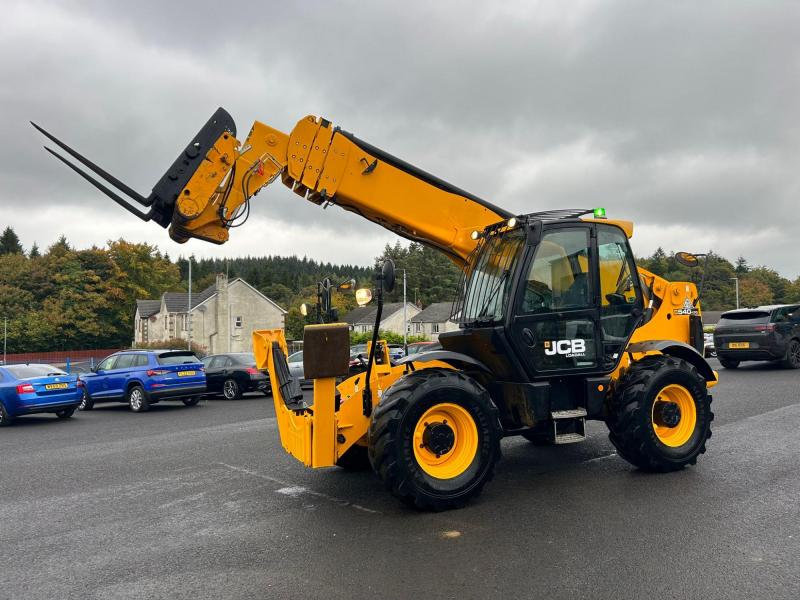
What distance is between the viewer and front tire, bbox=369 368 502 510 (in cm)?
538

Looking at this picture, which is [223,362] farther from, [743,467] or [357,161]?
[743,467]

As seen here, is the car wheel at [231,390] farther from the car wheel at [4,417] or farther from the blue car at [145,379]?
the car wheel at [4,417]

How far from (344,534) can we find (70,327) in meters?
71.4

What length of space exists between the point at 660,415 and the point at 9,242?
11904 centimetres

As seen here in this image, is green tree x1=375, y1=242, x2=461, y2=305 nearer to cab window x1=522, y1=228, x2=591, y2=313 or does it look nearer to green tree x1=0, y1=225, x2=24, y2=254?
green tree x1=0, y1=225, x2=24, y2=254

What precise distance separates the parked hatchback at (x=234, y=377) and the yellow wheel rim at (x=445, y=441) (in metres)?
13.2

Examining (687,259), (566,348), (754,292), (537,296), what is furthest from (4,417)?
(754,292)

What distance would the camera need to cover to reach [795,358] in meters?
18.8

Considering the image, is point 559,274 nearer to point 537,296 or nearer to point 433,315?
point 537,296

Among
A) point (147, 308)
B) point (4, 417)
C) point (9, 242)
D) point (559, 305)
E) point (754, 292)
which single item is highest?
point (9, 242)

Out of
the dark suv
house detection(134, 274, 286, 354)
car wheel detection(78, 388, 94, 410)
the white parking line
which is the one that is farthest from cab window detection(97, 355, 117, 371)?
house detection(134, 274, 286, 354)

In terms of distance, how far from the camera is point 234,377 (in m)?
18.6

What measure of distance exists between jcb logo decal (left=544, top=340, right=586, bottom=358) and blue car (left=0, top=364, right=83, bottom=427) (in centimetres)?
1241

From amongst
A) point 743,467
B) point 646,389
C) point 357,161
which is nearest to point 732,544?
point 646,389
